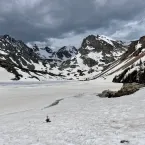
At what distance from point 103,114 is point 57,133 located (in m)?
7.16

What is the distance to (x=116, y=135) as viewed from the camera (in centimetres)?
1711

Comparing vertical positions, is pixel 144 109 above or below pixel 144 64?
below

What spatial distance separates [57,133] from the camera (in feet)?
61.6

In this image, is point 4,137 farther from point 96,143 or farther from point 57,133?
point 96,143

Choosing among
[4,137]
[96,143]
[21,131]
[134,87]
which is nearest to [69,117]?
[21,131]

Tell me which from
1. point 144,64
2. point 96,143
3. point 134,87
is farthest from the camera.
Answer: point 144,64

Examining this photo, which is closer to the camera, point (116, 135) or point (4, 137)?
point (116, 135)

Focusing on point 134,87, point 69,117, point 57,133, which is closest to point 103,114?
point 69,117

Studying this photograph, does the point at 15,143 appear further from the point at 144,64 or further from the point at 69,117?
the point at 144,64

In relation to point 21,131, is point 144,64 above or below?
above

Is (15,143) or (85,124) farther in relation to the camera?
Answer: (85,124)

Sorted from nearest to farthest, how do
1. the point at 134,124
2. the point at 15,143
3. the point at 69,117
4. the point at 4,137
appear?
1. the point at 15,143
2. the point at 4,137
3. the point at 134,124
4. the point at 69,117

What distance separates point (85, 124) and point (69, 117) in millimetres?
3651

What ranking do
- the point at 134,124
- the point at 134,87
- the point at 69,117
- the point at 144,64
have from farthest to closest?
the point at 144,64 → the point at 134,87 → the point at 69,117 → the point at 134,124
